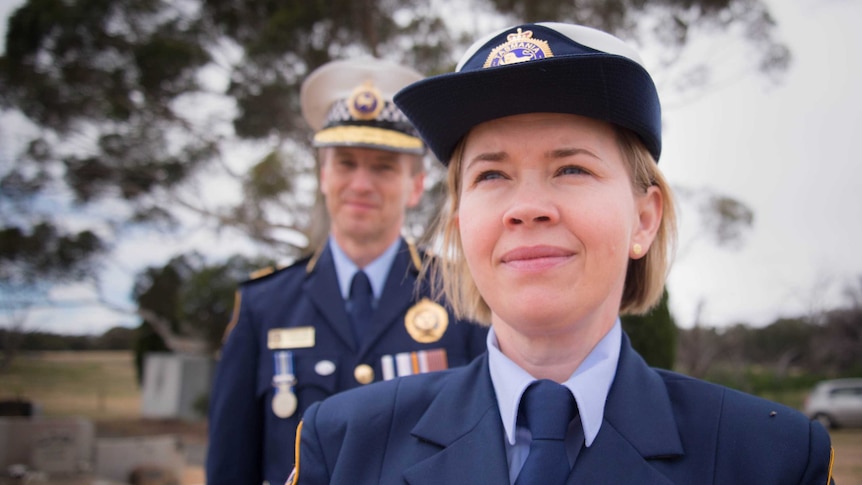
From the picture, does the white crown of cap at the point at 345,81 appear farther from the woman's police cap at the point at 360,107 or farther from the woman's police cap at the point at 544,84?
the woman's police cap at the point at 544,84

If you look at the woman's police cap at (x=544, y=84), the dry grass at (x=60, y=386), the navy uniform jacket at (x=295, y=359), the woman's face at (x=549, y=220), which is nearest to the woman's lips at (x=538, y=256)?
the woman's face at (x=549, y=220)

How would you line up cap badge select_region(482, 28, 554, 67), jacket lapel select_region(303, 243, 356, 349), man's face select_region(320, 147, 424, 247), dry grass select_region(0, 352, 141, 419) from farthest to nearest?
1. dry grass select_region(0, 352, 141, 419)
2. man's face select_region(320, 147, 424, 247)
3. jacket lapel select_region(303, 243, 356, 349)
4. cap badge select_region(482, 28, 554, 67)

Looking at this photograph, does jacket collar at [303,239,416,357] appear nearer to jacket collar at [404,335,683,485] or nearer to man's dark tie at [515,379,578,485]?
jacket collar at [404,335,683,485]

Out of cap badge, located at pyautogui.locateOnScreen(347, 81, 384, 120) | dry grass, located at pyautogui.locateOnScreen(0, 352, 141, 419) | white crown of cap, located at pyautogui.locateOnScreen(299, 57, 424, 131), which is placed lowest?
dry grass, located at pyautogui.locateOnScreen(0, 352, 141, 419)

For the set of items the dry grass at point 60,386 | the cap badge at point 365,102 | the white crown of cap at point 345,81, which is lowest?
the dry grass at point 60,386

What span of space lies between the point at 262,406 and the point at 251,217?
12.1m

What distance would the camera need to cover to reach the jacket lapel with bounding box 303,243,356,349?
2.24m

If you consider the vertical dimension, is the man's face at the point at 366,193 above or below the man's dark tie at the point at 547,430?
above

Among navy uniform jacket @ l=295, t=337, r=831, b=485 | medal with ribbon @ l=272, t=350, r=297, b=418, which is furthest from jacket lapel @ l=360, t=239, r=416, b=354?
navy uniform jacket @ l=295, t=337, r=831, b=485

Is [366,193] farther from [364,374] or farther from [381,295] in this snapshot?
[364,374]

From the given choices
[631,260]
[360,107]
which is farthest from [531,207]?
[360,107]

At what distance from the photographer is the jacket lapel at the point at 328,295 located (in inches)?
88.0

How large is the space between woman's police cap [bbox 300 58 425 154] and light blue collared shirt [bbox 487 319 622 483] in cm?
133

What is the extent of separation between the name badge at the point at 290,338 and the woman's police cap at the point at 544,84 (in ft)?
3.82
